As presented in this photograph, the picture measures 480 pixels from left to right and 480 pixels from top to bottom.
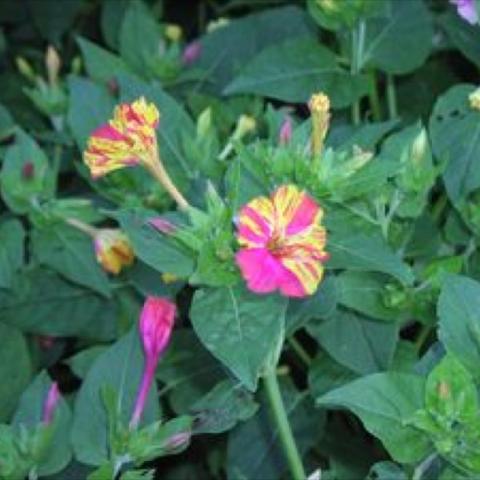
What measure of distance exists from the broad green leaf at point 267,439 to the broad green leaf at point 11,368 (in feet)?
0.93

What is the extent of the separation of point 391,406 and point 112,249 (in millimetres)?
511

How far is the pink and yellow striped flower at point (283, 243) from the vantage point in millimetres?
1014

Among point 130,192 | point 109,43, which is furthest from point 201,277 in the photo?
point 109,43

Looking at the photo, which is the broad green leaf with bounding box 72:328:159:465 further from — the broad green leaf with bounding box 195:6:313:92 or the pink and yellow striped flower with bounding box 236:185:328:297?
the broad green leaf with bounding box 195:6:313:92

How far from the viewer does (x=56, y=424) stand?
4.11 ft

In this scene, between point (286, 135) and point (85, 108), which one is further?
point (85, 108)

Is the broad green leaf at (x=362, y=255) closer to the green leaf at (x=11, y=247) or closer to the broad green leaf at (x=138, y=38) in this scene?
the green leaf at (x=11, y=247)

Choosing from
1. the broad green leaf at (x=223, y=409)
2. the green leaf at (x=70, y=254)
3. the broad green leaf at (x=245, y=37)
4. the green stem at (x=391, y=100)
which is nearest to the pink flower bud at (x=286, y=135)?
the broad green leaf at (x=223, y=409)

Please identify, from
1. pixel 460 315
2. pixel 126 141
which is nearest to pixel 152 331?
pixel 126 141

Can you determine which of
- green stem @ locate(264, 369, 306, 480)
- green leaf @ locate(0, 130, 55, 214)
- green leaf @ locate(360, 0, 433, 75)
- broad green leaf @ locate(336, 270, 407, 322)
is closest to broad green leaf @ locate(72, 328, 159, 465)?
green stem @ locate(264, 369, 306, 480)

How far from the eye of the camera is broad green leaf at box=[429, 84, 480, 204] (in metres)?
1.39

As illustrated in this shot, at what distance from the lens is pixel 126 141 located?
3.74 ft

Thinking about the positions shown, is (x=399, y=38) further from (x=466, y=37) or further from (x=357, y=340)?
(x=357, y=340)

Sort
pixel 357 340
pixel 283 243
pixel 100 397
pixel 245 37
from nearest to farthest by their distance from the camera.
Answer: pixel 283 243 → pixel 100 397 → pixel 357 340 → pixel 245 37
